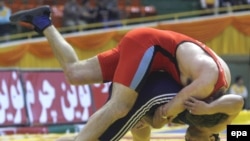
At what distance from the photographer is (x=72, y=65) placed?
5.05 metres

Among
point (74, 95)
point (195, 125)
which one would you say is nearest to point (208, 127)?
point (195, 125)

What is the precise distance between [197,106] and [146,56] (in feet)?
1.58

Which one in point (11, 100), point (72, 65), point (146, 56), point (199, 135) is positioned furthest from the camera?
point (11, 100)

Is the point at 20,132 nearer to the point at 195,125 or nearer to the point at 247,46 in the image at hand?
the point at 195,125

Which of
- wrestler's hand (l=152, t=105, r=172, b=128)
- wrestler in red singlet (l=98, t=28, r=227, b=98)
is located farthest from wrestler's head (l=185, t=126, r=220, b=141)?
wrestler in red singlet (l=98, t=28, r=227, b=98)

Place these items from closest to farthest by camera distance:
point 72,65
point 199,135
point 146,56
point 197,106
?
point 197,106, point 146,56, point 199,135, point 72,65

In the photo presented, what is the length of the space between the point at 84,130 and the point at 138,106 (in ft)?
1.30

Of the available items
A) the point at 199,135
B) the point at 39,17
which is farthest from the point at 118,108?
the point at 39,17

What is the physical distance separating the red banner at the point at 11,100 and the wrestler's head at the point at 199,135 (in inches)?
231

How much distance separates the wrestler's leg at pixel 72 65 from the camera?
505cm

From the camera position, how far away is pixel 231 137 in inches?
177

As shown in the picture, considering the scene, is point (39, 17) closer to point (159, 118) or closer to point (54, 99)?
point (159, 118)

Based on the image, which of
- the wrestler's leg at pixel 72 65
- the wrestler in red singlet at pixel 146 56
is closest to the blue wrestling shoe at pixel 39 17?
the wrestler's leg at pixel 72 65

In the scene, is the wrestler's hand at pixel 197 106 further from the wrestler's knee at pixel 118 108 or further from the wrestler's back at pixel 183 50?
the wrestler's knee at pixel 118 108
